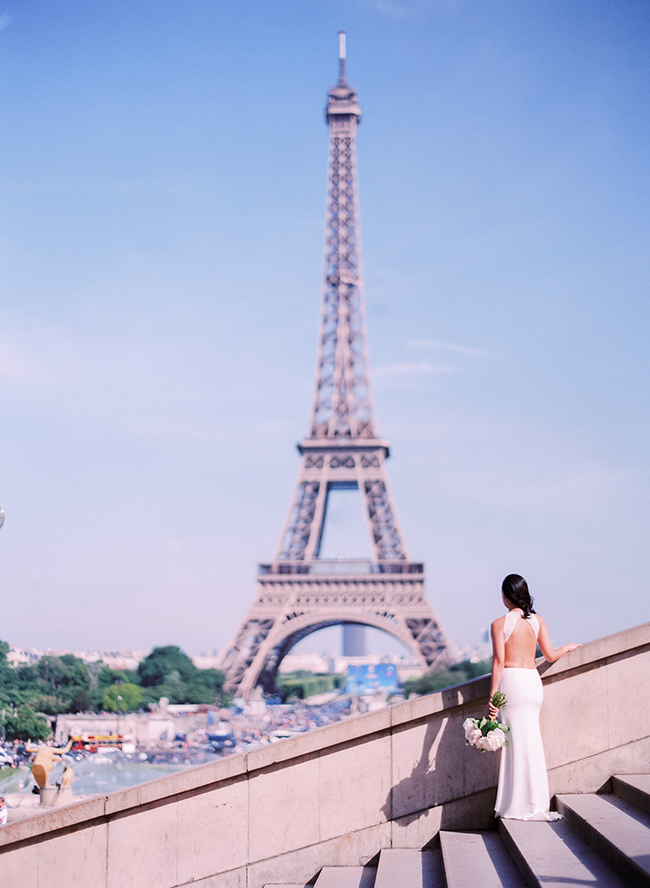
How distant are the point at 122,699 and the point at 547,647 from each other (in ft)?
219

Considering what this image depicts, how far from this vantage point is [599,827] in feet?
17.9

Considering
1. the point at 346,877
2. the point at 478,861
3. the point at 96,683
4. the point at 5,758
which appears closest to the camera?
the point at 478,861

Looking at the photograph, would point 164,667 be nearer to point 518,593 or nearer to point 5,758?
point 5,758

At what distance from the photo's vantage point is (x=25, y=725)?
4678 cm

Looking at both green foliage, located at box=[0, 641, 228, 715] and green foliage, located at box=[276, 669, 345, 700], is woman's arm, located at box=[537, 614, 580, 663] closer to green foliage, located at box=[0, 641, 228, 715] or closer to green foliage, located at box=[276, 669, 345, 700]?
green foliage, located at box=[0, 641, 228, 715]

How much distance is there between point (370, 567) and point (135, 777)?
62.4 ft

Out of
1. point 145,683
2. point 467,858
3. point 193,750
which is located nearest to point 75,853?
point 467,858

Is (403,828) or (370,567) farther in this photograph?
(370,567)

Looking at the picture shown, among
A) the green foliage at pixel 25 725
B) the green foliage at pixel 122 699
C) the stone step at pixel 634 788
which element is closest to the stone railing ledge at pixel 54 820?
the stone step at pixel 634 788

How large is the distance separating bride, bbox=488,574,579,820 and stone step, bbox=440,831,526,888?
274 mm

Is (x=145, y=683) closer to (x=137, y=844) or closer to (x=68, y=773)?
(x=68, y=773)

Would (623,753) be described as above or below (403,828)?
above

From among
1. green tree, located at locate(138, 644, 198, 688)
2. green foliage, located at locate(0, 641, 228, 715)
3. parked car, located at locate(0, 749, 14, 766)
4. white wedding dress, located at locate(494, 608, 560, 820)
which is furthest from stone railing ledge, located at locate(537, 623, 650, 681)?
green tree, located at locate(138, 644, 198, 688)

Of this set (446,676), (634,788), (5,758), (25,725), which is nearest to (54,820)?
(634,788)
